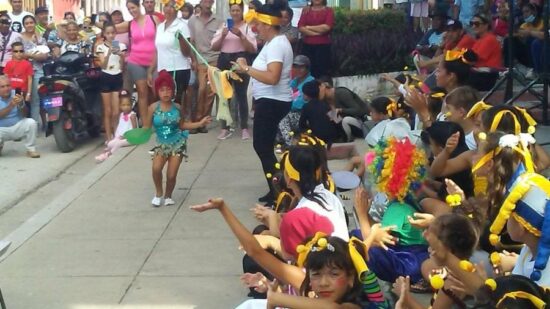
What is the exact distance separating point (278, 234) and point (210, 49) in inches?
292

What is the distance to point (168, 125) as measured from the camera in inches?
352

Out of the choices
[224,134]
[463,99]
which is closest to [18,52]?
[224,134]

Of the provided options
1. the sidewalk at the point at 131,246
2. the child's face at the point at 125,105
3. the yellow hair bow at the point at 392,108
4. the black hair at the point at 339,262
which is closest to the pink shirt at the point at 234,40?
the child's face at the point at 125,105

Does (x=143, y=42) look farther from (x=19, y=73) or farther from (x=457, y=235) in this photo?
(x=457, y=235)

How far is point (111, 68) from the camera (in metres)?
13.1

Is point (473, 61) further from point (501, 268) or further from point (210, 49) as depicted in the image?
point (501, 268)

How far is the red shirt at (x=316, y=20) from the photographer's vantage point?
12773 mm

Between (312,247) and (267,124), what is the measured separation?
4075 millimetres

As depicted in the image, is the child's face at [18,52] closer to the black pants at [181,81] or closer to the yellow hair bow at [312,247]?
the black pants at [181,81]

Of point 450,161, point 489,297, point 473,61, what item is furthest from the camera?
point 473,61

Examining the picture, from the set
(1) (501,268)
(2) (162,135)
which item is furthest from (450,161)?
(2) (162,135)

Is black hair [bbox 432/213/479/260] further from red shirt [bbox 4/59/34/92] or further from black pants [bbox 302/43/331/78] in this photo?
red shirt [bbox 4/59/34/92]

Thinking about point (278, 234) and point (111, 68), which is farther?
point (111, 68)

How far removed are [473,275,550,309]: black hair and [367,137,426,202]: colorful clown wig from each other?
2141mm
